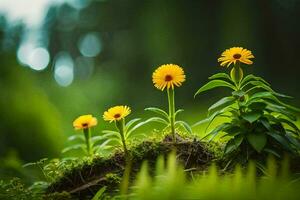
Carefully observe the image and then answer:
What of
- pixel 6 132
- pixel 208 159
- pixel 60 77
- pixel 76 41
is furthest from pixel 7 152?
pixel 76 41

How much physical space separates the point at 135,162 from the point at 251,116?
13.4 inches

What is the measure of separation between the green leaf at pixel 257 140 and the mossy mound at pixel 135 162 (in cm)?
15

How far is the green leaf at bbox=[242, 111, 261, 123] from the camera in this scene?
110 cm

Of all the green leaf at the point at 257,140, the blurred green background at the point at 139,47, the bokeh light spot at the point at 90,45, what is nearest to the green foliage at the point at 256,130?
the green leaf at the point at 257,140

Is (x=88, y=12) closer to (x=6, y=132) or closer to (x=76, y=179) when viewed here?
(x=6, y=132)

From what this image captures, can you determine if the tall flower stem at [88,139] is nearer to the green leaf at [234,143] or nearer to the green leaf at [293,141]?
the green leaf at [234,143]

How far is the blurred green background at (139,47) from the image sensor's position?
3.10m

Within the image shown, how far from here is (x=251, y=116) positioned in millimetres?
1125

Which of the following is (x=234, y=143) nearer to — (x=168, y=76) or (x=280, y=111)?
(x=280, y=111)

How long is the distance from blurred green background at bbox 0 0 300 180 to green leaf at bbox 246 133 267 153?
134 centimetres

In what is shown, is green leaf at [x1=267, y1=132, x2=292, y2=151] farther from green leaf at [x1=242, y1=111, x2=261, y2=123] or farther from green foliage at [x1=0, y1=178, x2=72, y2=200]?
green foliage at [x1=0, y1=178, x2=72, y2=200]

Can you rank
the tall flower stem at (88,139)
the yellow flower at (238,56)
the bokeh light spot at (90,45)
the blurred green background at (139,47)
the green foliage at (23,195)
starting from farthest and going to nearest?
the bokeh light spot at (90,45) < the blurred green background at (139,47) < the tall flower stem at (88,139) < the yellow flower at (238,56) < the green foliage at (23,195)

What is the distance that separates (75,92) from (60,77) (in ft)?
1.61

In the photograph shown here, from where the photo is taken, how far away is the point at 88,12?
4082 mm
